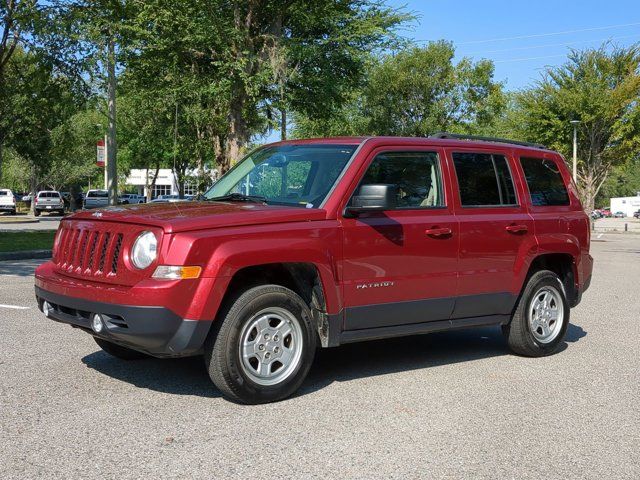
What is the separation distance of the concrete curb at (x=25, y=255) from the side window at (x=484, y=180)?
13.0 m

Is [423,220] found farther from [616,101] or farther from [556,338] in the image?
[616,101]

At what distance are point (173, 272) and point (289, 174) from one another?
1.68 m

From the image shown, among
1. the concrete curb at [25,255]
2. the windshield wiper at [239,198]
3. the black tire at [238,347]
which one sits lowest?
the concrete curb at [25,255]

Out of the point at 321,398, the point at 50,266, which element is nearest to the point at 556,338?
the point at 321,398

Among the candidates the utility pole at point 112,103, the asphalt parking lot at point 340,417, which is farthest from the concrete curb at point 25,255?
the asphalt parking lot at point 340,417

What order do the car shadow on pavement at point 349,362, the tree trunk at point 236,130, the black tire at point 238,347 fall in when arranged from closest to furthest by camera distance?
the black tire at point 238,347 < the car shadow on pavement at point 349,362 < the tree trunk at point 236,130

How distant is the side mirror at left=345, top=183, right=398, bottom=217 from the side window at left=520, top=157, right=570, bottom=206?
2134mm

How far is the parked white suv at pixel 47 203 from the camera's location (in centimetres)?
4903

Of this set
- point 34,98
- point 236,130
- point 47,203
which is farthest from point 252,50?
point 47,203

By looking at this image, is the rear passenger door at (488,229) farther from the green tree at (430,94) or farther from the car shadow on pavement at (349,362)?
the green tree at (430,94)

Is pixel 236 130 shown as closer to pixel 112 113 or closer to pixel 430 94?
pixel 112 113

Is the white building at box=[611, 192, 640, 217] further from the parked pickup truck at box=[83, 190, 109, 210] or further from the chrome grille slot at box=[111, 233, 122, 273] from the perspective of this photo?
the chrome grille slot at box=[111, 233, 122, 273]

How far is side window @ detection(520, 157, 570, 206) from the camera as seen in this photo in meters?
7.03

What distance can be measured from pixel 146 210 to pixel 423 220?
85.3 inches
